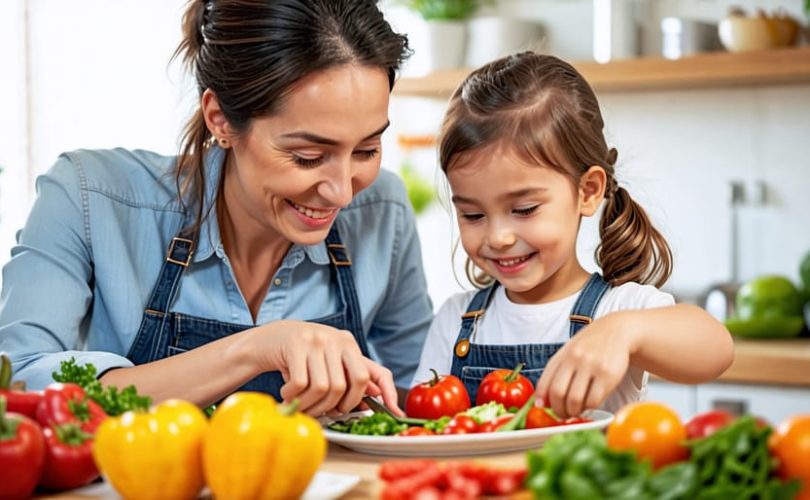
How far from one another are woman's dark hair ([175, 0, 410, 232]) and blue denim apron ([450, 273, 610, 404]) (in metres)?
0.51

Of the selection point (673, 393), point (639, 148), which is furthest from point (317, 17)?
point (639, 148)

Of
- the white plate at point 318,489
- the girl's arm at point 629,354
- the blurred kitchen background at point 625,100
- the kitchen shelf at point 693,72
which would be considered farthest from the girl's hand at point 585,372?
the kitchen shelf at point 693,72

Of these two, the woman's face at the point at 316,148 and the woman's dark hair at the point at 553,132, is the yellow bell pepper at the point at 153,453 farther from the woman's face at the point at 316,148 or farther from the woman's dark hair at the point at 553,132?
the woman's dark hair at the point at 553,132

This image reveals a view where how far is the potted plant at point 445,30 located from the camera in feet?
12.8

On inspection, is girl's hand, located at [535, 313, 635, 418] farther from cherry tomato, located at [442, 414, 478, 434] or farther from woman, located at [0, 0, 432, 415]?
woman, located at [0, 0, 432, 415]

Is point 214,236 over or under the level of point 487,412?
over

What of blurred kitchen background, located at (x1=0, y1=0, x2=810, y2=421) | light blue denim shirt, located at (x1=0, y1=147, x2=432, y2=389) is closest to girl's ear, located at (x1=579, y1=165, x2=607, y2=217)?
light blue denim shirt, located at (x1=0, y1=147, x2=432, y2=389)

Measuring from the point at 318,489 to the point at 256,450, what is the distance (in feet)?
0.45

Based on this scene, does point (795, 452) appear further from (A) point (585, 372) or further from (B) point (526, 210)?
(B) point (526, 210)

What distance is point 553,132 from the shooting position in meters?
1.89

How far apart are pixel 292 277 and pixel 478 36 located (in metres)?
2.04

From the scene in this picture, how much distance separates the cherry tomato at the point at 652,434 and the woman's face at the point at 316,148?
799mm

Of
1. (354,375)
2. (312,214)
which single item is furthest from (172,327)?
(354,375)

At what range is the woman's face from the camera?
5.66 ft
